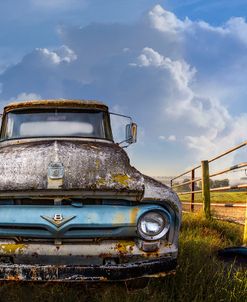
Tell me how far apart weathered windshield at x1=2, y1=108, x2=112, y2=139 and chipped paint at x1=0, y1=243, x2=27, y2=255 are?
5.95 feet

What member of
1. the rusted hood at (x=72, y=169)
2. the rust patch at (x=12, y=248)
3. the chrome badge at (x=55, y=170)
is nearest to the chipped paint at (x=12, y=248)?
the rust patch at (x=12, y=248)

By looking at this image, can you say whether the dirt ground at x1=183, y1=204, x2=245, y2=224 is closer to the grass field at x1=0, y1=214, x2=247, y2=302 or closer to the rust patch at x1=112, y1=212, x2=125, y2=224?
the grass field at x1=0, y1=214, x2=247, y2=302

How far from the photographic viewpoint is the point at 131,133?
208 inches

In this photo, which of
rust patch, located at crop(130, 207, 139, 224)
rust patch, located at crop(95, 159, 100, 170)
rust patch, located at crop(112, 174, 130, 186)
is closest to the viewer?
rust patch, located at crop(130, 207, 139, 224)

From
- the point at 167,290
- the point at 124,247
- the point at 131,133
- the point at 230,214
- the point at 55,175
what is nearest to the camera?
the point at 124,247

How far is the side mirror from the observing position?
5277mm

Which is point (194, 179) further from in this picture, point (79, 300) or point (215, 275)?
point (79, 300)

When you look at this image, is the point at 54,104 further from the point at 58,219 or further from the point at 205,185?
the point at 205,185

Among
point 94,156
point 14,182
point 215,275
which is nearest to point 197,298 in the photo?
point 215,275

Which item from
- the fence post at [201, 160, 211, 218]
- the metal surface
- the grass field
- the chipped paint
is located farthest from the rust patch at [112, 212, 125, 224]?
the fence post at [201, 160, 211, 218]

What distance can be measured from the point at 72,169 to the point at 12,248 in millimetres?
692

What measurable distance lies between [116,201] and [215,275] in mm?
1324

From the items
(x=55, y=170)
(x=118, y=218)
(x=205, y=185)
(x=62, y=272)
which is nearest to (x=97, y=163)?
(x=55, y=170)

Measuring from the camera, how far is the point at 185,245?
16.6 ft
